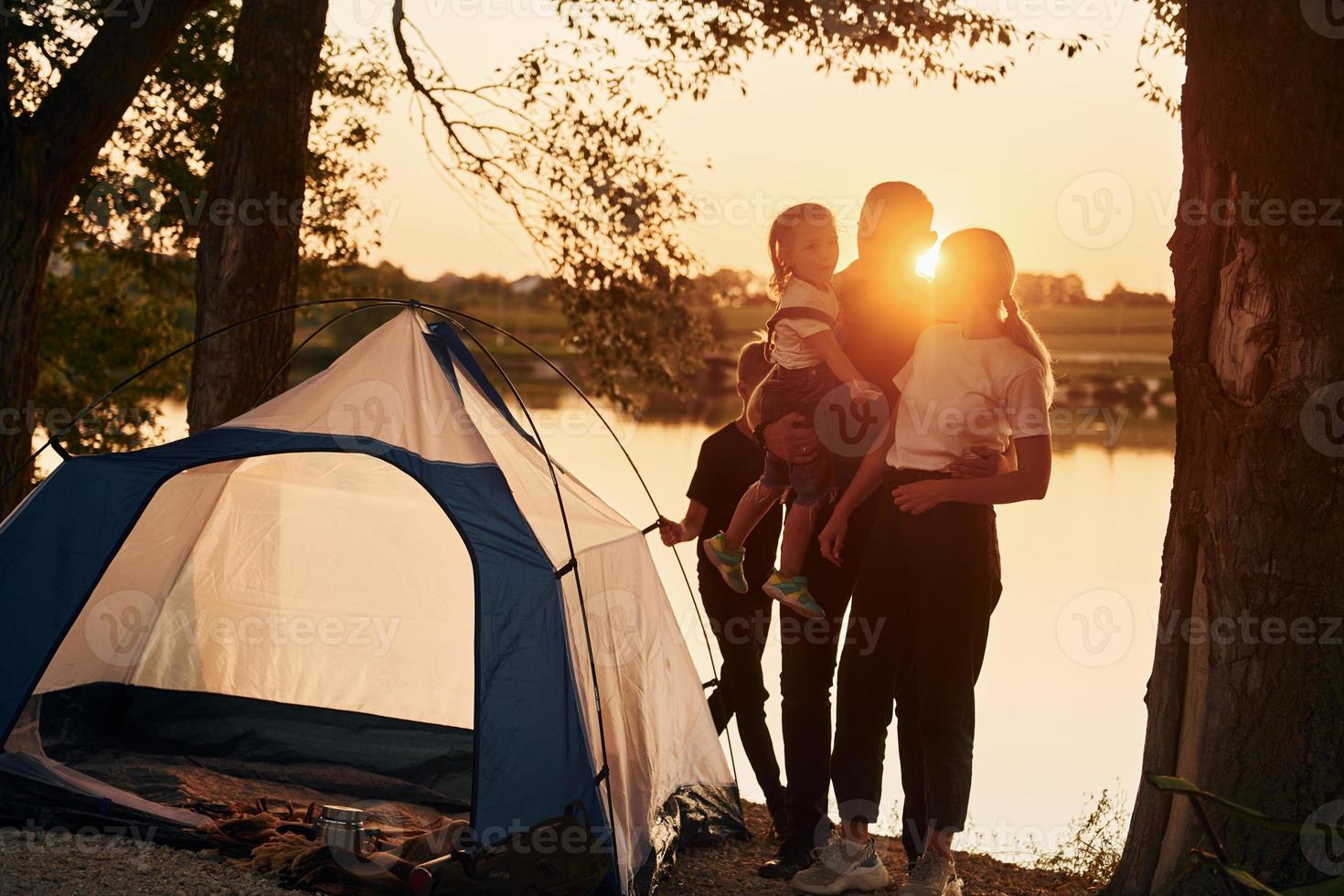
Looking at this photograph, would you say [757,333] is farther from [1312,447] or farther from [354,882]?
[354,882]

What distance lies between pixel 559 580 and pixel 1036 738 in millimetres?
6465

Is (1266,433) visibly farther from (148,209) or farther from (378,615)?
(148,209)

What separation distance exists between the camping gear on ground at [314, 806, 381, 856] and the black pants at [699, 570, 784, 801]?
1251 mm

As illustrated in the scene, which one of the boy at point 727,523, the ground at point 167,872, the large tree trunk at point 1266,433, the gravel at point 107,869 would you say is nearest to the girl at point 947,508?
the large tree trunk at point 1266,433

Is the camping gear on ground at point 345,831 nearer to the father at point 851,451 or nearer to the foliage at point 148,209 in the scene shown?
the father at point 851,451

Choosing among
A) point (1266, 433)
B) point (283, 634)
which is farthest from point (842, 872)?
point (283, 634)

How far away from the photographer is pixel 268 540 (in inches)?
222

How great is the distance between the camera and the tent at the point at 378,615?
4090mm

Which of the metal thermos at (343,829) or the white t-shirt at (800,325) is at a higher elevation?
the white t-shirt at (800,325)

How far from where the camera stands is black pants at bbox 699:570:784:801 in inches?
181

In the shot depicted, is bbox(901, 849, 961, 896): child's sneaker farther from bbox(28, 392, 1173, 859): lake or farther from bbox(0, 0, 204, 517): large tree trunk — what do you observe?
bbox(0, 0, 204, 517): large tree trunk

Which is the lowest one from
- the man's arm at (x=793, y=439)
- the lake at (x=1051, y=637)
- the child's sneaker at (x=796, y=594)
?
the lake at (x=1051, y=637)

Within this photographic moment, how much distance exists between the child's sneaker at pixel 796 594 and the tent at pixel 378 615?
1.93ft

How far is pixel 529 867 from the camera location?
12.5 feet
